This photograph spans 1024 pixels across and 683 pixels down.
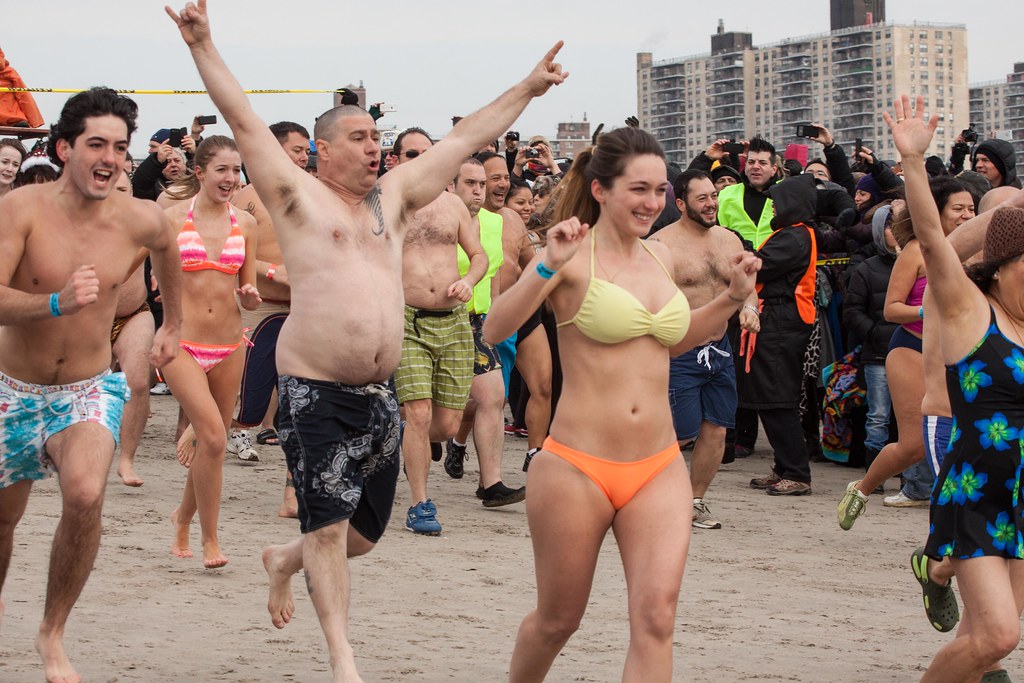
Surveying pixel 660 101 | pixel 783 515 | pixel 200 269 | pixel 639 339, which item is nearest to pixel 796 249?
pixel 783 515

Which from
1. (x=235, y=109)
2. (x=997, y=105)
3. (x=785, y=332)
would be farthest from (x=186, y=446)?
(x=997, y=105)

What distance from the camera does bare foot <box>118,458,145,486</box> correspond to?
9.88 metres

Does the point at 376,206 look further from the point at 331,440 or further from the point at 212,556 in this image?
the point at 212,556

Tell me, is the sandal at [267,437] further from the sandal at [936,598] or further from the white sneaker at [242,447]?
the sandal at [936,598]

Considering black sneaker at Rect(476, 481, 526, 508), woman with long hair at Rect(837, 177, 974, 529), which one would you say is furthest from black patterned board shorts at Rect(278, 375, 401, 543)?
black sneaker at Rect(476, 481, 526, 508)

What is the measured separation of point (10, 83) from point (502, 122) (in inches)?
414

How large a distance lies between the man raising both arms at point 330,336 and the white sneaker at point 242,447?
600 centimetres

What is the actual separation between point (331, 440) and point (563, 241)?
1.26 m

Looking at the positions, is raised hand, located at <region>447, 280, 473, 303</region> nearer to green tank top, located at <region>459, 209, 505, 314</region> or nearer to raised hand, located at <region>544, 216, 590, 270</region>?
green tank top, located at <region>459, 209, 505, 314</region>

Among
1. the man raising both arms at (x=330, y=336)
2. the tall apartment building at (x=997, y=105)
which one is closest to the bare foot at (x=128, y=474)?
the man raising both arms at (x=330, y=336)

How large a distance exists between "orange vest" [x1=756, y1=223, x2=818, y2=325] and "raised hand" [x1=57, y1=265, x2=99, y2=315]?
22.1 ft

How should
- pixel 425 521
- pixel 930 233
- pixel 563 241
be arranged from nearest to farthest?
1. pixel 563 241
2. pixel 930 233
3. pixel 425 521

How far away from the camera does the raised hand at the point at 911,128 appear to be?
5145 mm

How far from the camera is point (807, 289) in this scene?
11055mm
